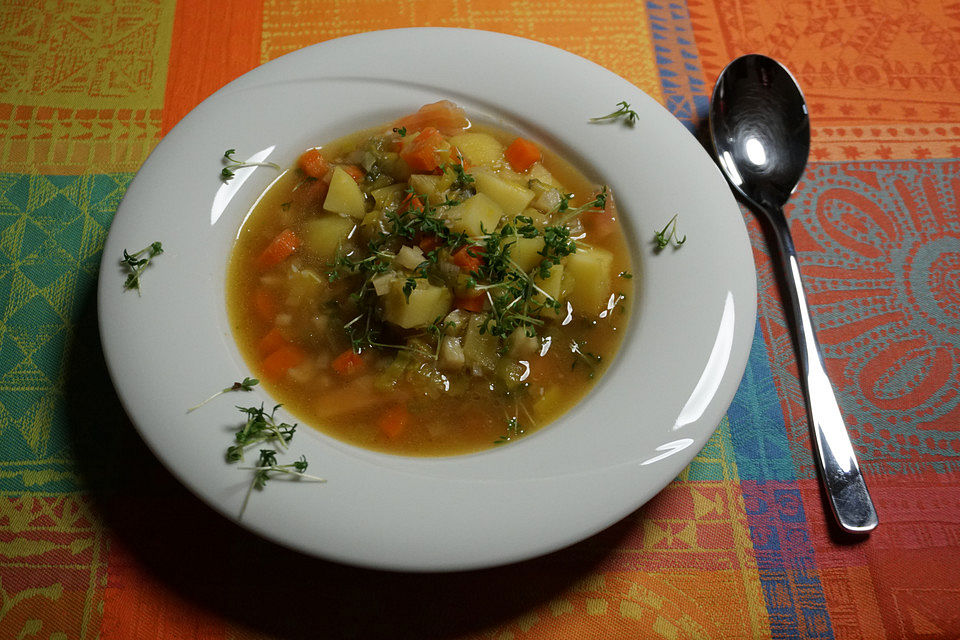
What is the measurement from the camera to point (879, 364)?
292 centimetres

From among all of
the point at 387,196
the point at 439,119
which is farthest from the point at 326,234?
the point at 439,119

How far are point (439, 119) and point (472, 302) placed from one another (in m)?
0.83

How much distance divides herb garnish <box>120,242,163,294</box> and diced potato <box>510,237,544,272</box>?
1197 mm

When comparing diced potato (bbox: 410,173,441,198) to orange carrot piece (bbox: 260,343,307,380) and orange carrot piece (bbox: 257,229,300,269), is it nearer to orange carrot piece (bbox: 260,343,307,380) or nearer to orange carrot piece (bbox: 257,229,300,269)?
orange carrot piece (bbox: 257,229,300,269)

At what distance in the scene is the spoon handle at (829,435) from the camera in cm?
255

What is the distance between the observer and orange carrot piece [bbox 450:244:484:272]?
2.54 metres

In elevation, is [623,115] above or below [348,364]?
above

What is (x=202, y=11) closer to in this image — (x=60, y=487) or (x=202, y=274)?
(x=202, y=274)

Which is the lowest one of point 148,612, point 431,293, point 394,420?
point 148,612

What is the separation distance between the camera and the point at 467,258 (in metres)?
2.55

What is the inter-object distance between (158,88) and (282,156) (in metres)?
0.98

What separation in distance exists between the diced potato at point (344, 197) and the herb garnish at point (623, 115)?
37.8 inches

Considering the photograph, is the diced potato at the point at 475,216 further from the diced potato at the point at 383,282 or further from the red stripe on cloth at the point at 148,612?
the red stripe on cloth at the point at 148,612

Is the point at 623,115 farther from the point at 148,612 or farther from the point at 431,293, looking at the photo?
the point at 148,612
